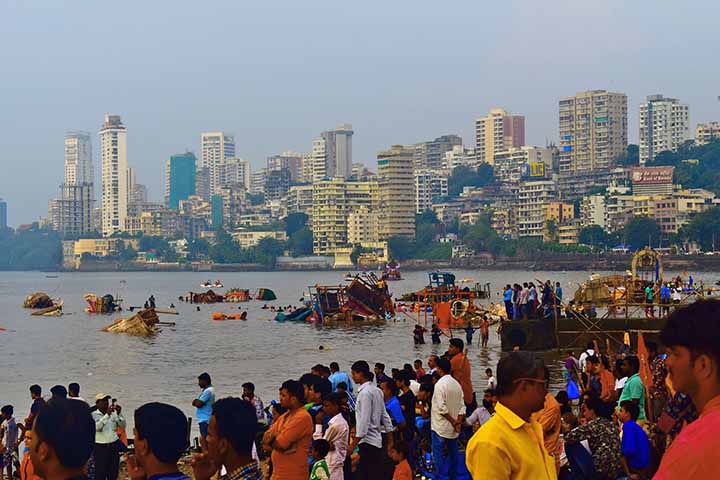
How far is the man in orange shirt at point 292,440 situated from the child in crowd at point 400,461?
2.05 m

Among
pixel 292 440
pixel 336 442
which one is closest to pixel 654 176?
pixel 336 442

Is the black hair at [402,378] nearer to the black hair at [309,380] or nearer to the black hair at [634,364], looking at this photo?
the black hair at [309,380]

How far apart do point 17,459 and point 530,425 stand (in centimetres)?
1094

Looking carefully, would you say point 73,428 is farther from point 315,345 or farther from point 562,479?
point 315,345

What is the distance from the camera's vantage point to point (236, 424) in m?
5.58

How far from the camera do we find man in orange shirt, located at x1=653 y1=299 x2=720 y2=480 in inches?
124

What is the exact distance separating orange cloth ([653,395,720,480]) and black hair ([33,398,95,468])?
2.56m

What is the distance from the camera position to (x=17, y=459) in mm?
14164

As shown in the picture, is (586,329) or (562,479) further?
(586,329)

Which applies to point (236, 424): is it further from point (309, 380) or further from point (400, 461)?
point (309, 380)

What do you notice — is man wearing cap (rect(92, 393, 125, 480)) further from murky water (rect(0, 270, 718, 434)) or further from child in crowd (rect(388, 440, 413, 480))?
murky water (rect(0, 270, 718, 434))

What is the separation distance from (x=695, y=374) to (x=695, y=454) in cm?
45

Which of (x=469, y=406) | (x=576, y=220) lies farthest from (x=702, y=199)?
(x=469, y=406)

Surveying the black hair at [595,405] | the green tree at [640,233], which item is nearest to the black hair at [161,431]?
the black hair at [595,405]
